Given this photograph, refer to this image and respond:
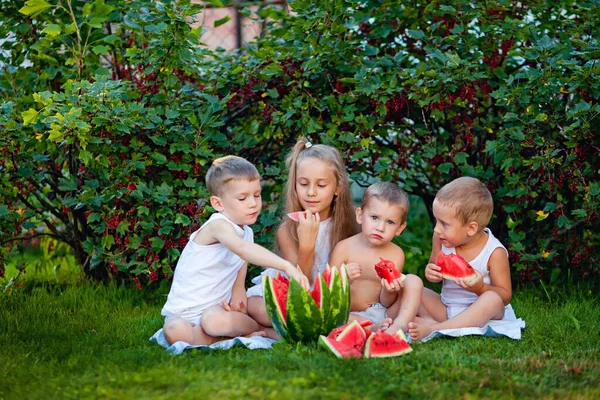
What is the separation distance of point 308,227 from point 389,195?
1.74 ft

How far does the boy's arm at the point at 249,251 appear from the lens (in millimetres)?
4094

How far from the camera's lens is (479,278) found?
457 cm

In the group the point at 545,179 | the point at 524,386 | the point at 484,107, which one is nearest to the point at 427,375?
the point at 524,386

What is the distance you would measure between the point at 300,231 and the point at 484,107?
190 centimetres

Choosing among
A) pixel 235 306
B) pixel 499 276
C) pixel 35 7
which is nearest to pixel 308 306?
pixel 235 306

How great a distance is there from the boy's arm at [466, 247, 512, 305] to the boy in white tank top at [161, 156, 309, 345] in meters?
1.35

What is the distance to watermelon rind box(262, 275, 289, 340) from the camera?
4.16 metres

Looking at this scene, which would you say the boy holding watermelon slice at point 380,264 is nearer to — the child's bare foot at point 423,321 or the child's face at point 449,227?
the child's bare foot at point 423,321

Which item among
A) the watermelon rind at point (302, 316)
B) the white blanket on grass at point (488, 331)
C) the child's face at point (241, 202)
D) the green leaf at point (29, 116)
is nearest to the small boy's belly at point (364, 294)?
the white blanket on grass at point (488, 331)

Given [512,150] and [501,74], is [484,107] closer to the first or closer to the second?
[501,74]

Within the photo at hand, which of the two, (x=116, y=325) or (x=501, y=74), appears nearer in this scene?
(x=116, y=325)

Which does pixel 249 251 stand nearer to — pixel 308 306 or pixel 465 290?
pixel 308 306

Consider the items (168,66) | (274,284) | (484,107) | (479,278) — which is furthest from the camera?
(484,107)

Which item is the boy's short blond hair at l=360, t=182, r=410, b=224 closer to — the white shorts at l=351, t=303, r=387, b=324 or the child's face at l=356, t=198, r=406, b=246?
the child's face at l=356, t=198, r=406, b=246
